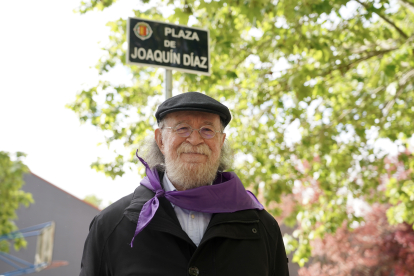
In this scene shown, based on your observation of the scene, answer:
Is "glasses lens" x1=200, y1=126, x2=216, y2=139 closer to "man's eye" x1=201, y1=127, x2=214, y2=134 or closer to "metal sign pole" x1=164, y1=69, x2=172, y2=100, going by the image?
"man's eye" x1=201, y1=127, x2=214, y2=134

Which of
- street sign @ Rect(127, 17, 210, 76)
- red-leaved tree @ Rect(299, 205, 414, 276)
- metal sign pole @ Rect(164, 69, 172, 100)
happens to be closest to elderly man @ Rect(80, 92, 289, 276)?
metal sign pole @ Rect(164, 69, 172, 100)

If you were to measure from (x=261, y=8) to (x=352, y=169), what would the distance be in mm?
4406

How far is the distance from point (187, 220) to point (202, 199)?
13cm

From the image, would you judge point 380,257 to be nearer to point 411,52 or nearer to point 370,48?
point 370,48

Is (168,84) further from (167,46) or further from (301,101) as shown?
(301,101)

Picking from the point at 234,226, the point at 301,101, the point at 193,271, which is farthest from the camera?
the point at 301,101

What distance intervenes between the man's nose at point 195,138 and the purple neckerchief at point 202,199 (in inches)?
9.2

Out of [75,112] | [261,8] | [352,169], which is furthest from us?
[352,169]

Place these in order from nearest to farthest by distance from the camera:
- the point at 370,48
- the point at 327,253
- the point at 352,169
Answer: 1. the point at 370,48
2. the point at 352,169
3. the point at 327,253

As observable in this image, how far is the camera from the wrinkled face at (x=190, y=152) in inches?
79.9

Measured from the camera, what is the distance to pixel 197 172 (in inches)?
80.4

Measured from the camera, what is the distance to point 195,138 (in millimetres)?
2021

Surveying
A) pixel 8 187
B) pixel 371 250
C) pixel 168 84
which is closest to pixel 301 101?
pixel 168 84

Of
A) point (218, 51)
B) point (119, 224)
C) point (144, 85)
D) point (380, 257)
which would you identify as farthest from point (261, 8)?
point (380, 257)
